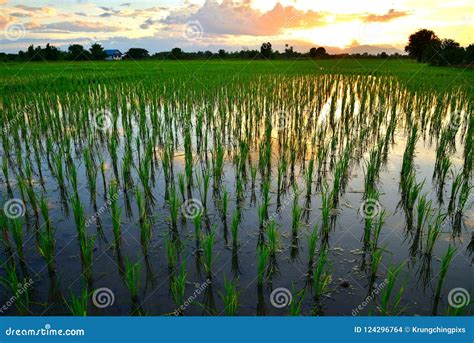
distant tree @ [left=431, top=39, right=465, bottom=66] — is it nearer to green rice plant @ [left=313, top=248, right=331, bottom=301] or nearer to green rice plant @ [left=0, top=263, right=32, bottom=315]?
green rice plant @ [left=313, top=248, right=331, bottom=301]

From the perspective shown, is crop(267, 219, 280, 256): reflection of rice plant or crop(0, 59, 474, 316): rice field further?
crop(267, 219, 280, 256): reflection of rice plant

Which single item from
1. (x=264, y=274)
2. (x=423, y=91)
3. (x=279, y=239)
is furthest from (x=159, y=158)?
(x=423, y=91)

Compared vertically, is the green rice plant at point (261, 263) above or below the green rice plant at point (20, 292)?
above

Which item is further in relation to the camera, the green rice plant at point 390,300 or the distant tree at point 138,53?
the distant tree at point 138,53

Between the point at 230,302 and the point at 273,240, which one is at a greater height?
the point at 273,240

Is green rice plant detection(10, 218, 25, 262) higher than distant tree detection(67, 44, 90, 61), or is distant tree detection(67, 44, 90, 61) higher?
distant tree detection(67, 44, 90, 61)

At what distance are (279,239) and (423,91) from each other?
404 inches

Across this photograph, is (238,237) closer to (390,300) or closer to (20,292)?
(390,300)

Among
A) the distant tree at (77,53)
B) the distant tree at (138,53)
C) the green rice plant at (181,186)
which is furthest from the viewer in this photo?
the distant tree at (138,53)

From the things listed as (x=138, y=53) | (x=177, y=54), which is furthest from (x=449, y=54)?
(x=138, y=53)

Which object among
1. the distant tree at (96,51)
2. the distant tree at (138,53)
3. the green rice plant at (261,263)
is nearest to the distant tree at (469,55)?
the green rice plant at (261,263)

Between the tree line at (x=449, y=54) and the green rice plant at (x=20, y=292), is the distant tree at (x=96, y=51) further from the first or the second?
the green rice plant at (x=20, y=292)

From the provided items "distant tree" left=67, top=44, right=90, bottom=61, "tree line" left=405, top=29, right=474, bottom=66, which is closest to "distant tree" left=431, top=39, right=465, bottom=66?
"tree line" left=405, top=29, right=474, bottom=66
